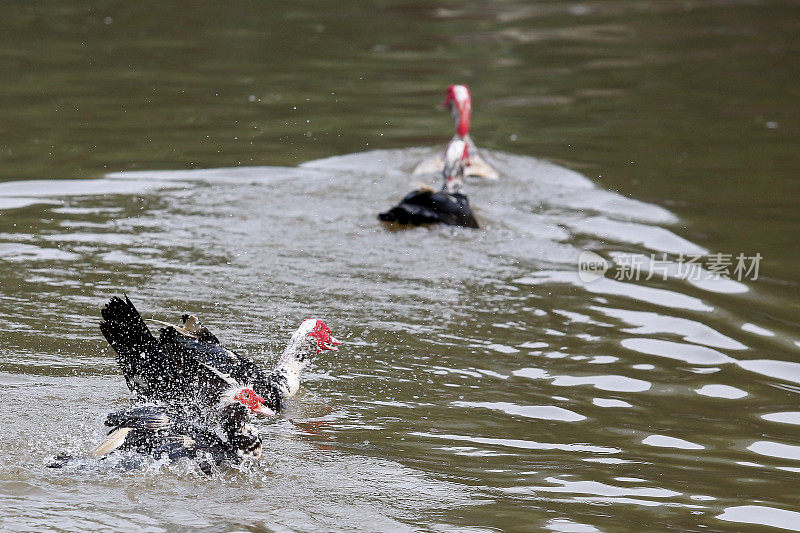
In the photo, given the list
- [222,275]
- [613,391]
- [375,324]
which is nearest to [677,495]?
[613,391]

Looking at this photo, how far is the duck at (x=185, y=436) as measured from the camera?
5.81 metres

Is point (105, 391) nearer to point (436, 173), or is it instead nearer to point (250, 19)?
point (436, 173)

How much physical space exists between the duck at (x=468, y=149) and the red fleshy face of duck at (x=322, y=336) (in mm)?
5066

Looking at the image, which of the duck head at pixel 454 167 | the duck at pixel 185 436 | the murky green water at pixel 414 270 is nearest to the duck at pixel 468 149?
the murky green water at pixel 414 270

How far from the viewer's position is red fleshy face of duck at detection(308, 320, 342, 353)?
282 inches

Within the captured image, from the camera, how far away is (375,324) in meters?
8.23

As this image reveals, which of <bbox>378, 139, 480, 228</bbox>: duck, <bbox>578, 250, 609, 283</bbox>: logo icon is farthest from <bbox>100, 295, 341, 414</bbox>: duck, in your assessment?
<bbox>378, 139, 480, 228</bbox>: duck

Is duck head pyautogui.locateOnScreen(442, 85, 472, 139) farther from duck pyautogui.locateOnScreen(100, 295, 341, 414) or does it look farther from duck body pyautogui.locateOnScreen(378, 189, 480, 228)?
duck pyautogui.locateOnScreen(100, 295, 341, 414)

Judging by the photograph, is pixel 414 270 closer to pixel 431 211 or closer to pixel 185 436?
pixel 431 211

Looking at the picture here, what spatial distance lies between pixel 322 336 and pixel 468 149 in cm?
543

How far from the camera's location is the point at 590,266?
9.72 metres

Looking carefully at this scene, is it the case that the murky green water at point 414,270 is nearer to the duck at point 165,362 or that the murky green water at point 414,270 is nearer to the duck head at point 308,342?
the duck head at point 308,342

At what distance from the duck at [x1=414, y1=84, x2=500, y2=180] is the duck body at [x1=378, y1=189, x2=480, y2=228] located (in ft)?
5.68

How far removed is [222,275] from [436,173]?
3.74 m
